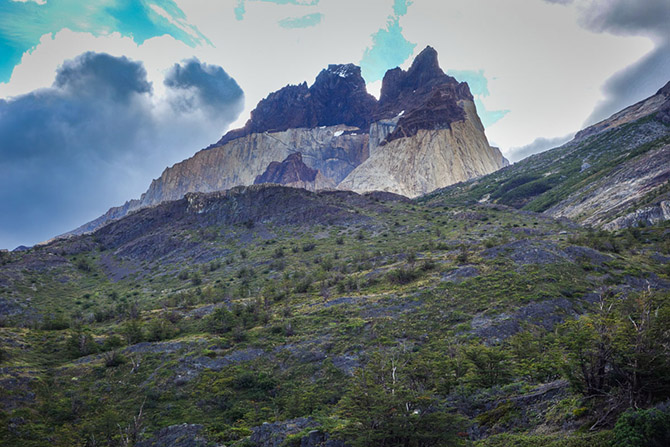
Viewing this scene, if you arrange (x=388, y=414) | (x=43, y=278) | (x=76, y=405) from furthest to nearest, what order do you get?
1. (x=43, y=278)
2. (x=76, y=405)
3. (x=388, y=414)

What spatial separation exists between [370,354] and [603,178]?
386 feet

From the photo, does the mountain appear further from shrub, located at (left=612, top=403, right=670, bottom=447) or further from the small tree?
the small tree

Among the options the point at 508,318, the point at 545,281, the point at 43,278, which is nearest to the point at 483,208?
the point at 545,281

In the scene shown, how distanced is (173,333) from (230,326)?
20.7 ft

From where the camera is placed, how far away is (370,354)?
2745 centimetres

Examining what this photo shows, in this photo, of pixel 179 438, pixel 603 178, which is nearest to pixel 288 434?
pixel 179 438

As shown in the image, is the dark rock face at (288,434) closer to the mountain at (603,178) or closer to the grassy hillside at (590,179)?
the mountain at (603,178)

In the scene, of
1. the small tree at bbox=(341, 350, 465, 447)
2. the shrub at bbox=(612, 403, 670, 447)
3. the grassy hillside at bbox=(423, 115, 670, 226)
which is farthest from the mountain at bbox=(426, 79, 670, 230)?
the small tree at bbox=(341, 350, 465, 447)

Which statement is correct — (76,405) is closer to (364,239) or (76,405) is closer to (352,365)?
(352,365)

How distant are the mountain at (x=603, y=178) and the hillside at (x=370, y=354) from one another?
73.9 feet

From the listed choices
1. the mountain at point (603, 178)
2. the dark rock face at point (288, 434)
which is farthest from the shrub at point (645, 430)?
the mountain at point (603, 178)

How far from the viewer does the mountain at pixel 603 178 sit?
78.2 meters

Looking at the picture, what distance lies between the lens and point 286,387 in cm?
2508

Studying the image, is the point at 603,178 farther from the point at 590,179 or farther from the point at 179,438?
the point at 179,438
